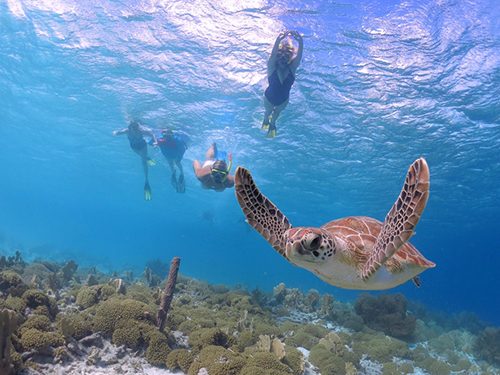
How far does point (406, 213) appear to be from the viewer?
86.1 inches

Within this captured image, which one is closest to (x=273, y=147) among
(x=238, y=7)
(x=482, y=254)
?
(x=238, y=7)

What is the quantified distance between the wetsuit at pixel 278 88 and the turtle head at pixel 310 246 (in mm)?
7688

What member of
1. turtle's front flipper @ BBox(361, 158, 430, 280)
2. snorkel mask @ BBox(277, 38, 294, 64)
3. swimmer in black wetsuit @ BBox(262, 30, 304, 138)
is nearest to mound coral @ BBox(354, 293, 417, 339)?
swimmer in black wetsuit @ BBox(262, 30, 304, 138)

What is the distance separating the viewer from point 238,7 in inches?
396

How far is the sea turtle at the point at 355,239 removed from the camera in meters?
2.13

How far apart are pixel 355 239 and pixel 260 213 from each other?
4.17 ft

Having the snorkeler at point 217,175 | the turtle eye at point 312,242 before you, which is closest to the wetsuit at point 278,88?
the snorkeler at point 217,175

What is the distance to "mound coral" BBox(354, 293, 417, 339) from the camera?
8.24m

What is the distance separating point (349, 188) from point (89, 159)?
33.2 metres

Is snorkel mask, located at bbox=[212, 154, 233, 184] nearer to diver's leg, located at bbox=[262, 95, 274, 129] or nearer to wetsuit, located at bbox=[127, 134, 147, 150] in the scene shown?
diver's leg, located at bbox=[262, 95, 274, 129]

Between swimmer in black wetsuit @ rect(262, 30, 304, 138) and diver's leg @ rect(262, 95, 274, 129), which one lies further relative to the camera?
diver's leg @ rect(262, 95, 274, 129)

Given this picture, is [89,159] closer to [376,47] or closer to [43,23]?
[43,23]

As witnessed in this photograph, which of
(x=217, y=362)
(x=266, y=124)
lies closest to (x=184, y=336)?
(x=217, y=362)

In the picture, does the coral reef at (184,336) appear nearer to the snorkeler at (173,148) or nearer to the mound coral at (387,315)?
the mound coral at (387,315)
